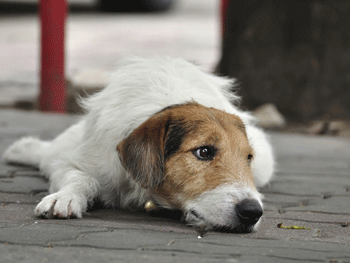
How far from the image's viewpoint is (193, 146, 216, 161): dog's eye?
12.1 feet

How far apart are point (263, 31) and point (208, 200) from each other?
5729mm

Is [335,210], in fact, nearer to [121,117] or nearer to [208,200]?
[208,200]

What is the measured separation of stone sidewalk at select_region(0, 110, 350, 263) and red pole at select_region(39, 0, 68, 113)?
110 inches

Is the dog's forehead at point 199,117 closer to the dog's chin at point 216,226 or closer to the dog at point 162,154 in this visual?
the dog at point 162,154

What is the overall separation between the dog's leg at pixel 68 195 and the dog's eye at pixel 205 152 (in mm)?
878

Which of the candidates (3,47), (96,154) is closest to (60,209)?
(96,154)

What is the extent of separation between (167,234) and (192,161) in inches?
20.1

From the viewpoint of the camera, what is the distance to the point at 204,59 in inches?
516

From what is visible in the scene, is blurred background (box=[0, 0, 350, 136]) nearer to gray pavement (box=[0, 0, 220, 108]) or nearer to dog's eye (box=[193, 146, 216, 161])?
gray pavement (box=[0, 0, 220, 108])

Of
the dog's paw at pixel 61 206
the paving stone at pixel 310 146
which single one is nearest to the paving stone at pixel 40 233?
the dog's paw at pixel 61 206

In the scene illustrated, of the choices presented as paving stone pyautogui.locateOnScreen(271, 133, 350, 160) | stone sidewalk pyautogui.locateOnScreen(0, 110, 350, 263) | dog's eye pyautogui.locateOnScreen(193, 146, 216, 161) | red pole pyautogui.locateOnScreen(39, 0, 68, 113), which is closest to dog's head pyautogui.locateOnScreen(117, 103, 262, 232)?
dog's eye pyautogui.locateOnScreen(193, 146, 216, 161)

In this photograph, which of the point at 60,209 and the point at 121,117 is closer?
the point at 60,209

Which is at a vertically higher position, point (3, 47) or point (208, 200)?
point (208, 200)

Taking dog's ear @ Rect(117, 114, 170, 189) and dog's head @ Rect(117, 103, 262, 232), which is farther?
dog's ear @ Rect(117, 114, 170, 189)
